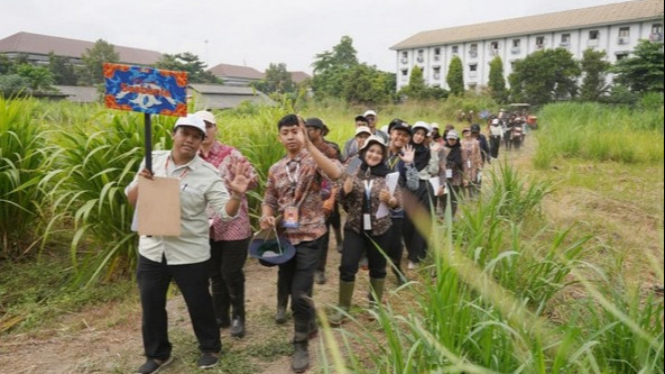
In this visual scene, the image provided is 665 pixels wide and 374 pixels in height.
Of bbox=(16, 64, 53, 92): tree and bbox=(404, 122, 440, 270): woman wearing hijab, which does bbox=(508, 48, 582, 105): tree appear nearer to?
bbox=(16, 64, 53, 92): tree

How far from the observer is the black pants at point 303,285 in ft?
8.89

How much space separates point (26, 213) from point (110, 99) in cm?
243

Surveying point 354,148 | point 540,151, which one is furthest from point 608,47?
point 354,148

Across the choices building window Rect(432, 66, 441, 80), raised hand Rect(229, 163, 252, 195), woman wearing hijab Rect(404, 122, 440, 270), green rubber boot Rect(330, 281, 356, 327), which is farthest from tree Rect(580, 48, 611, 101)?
raised hand Rect(229, 163, 252, 195)

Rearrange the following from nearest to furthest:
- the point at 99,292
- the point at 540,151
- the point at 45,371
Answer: the point at 45,371
the point at 99,292
the point at 540,151

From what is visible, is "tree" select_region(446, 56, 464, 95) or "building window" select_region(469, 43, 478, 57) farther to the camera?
"building window" select_region(469, 43, 478, 57)

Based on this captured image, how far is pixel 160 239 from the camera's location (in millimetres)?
2467

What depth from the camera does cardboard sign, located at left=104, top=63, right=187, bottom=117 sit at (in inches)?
97.0

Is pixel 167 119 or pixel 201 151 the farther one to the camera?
Result: pixel 167 119

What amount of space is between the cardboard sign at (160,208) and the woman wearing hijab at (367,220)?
126 cm

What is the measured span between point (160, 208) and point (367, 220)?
1.42 meters

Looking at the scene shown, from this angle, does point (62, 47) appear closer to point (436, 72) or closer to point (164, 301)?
point (436, 72)

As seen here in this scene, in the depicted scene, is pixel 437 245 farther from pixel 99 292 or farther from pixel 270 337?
pixel 99 292

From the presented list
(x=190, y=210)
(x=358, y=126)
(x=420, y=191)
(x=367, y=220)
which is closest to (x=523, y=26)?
(x=358, y=126)
